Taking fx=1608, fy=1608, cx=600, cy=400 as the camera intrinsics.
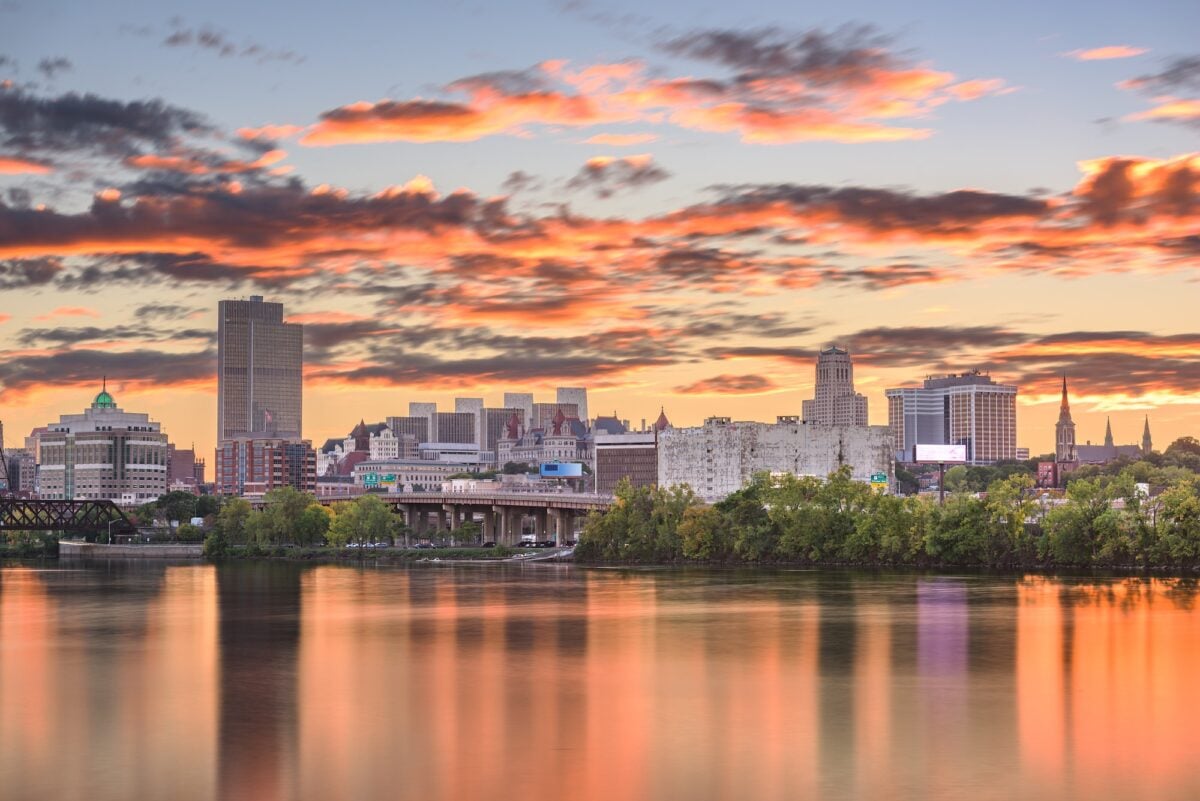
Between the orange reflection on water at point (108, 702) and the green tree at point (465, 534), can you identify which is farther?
the green tree at point (465, 534)

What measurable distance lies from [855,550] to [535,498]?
7655 centimetres

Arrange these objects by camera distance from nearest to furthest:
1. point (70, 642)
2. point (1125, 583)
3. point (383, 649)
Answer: point (383, 649) → point (70, 642) → point (1125, 583)

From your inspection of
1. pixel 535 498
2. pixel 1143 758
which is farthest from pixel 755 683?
pixel 535 498

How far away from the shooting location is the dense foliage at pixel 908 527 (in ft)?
363

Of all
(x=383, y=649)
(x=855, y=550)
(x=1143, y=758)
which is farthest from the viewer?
(x=855, y=550)

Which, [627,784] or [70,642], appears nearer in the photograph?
[627,784]

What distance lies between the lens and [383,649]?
210 feet

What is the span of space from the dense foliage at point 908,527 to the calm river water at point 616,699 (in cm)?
2130

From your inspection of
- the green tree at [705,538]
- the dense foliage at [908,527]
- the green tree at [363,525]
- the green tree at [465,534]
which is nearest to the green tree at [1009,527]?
the dense foliage at [908,527]

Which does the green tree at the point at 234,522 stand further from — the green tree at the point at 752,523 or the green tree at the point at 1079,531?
the green tree at the point at 1079,531

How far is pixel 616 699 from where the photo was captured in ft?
160

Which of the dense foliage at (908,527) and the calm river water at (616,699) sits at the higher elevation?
the dense foliage at (908,527)

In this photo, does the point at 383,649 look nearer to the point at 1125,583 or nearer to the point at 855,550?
the point at 1125,583

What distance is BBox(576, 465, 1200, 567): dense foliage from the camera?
4355 inches
